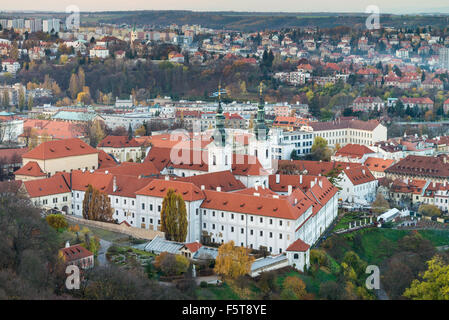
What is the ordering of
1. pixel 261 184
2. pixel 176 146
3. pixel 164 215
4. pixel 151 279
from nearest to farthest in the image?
pixel 151 279, pixel 164 215, pixel 261 184, pixel 176 146

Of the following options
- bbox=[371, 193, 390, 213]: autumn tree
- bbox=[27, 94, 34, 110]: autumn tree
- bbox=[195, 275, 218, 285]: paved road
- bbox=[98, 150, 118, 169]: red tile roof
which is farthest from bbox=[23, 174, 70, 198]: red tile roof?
bbox=[27, 94, 34, 110]: autumn tree

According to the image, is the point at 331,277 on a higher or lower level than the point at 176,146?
lower

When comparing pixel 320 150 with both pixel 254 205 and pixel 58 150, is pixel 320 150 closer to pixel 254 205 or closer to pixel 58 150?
pixel 58 150

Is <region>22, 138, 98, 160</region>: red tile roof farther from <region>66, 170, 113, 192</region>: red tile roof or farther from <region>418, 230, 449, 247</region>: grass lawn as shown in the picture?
<region>418, 230, 449, 247</region>: grass lawn

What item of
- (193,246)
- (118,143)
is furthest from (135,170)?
(118,143)

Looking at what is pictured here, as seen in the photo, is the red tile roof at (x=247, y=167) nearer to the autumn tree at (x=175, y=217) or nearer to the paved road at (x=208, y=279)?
the autumn tree at (x=175, y=217)

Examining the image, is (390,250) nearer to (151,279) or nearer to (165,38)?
(151,279)

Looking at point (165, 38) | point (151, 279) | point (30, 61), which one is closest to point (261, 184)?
point (151, 279)
